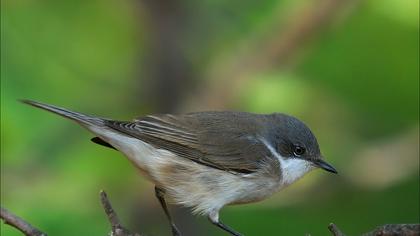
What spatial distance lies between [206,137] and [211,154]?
0.11 meters

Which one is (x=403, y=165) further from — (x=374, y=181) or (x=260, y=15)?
(x=260, y=15)

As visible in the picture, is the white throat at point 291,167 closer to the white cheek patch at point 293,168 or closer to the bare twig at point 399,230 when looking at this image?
the white cheek patch at point 293,168

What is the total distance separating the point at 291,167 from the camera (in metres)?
4.33

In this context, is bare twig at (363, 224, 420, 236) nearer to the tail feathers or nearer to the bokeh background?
the tail feathers

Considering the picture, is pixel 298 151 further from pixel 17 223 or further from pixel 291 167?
pixel 17 223

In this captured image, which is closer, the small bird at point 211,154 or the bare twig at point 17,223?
the bare twig at point 17,223

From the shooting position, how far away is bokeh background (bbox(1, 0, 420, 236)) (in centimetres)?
520

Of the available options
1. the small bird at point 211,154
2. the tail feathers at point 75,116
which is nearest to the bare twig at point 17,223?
the tail feathers at point 75,116

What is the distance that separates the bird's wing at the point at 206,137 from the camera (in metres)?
4.11

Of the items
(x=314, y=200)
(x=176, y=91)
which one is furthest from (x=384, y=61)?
(x=176, y=91)

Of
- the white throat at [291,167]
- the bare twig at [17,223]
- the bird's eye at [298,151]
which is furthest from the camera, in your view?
the bird's eye at [298,151]

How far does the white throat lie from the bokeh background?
0.84 metres

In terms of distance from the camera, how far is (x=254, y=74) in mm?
5852

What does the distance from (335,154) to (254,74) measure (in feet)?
2.61
